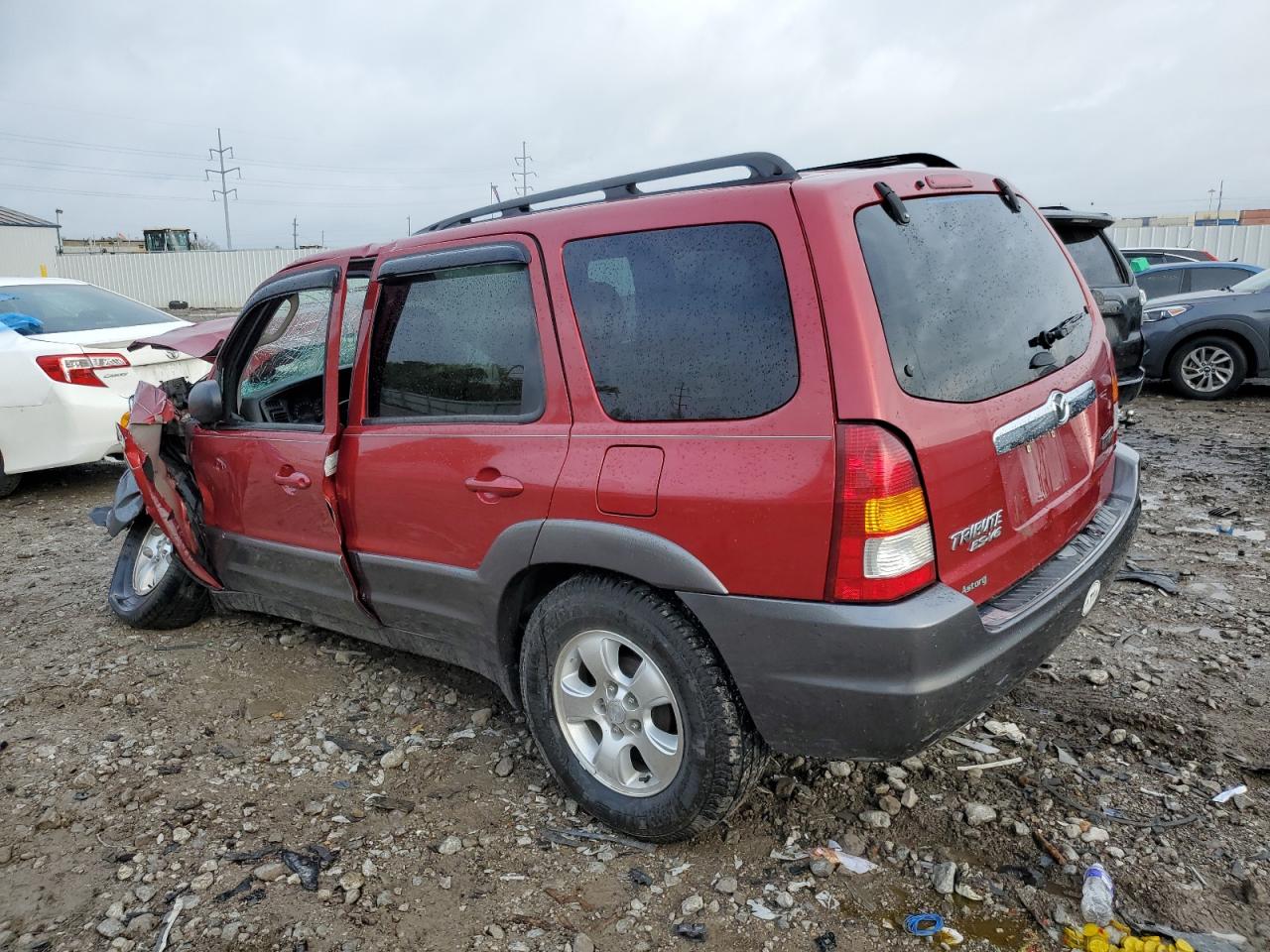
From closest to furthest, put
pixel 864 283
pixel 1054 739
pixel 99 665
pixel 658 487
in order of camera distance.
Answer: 1. pixel 864 283
2. pixel 658 487
3. pixel 1054 739
4. pixel 99 665

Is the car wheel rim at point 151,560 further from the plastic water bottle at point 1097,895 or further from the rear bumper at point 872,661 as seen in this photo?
the plastic water bottle at point 1097,895

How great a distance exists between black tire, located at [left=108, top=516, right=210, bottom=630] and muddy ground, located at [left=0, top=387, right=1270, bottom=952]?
0.23 metres

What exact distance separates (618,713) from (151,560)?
3.07 metres

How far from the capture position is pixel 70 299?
730 centimetres

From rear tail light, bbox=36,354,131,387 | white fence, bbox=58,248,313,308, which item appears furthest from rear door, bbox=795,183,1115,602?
white fence, bbox=58,248,313,308

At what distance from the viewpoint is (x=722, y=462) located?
225cm

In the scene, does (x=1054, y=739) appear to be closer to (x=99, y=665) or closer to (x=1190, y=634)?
(x=1190, y=634)

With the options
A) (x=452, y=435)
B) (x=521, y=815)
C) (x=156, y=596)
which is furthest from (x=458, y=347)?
(x=156, y=596)

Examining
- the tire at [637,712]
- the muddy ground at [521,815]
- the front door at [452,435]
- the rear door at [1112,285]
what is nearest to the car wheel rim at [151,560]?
the muddy ground at [521,815]

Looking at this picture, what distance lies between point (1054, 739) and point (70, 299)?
25.3 feet

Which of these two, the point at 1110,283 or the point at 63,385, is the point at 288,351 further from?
the point at 1110,283

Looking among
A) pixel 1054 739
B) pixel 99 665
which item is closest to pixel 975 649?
pixel 1054 739

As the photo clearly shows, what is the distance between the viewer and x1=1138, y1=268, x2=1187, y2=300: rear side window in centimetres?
1116

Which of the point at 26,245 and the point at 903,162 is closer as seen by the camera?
the point at 903,162
